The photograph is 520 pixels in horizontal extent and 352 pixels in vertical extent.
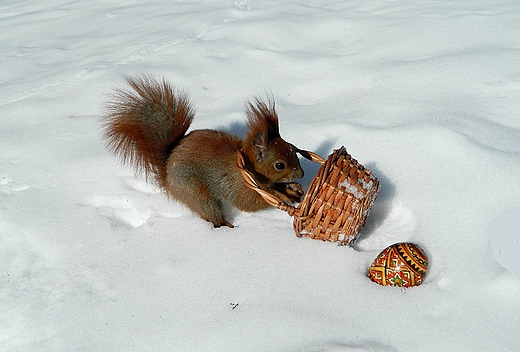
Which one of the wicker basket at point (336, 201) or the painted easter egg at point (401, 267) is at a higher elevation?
the wicker basket at point (336, 201)

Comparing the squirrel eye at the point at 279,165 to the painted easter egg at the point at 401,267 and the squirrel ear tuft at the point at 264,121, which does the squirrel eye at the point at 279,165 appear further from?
the painted easter egg at the point at 401,267

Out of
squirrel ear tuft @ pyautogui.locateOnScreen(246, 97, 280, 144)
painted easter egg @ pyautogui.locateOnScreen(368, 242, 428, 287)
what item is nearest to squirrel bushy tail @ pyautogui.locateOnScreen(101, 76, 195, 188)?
squirrel ear tuft @ pyautogui.locateOnScreen(246, 97, 280, 144)

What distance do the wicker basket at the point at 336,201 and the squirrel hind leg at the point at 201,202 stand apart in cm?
37

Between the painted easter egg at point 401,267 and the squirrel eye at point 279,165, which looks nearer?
the painted easter egg at point 401,267

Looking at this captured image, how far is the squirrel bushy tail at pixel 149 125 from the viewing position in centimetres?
244

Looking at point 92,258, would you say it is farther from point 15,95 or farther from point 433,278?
point 15,95

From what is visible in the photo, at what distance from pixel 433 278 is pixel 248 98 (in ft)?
6.12

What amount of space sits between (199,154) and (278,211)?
495mm

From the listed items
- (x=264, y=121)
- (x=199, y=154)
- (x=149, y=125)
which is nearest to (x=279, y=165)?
(x=264, y=121)

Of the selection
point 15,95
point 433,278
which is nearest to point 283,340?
point 433,278

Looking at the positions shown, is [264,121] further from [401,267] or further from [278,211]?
[401,267]

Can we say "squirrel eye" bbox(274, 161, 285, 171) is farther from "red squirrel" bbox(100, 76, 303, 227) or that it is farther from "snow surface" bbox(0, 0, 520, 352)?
"snow surface" bbox(0, 0, 520, 352)

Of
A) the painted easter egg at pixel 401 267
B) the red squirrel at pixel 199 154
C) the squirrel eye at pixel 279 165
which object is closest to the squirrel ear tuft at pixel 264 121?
the red squirrel at pixel 199 154

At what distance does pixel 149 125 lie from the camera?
2449 mm
